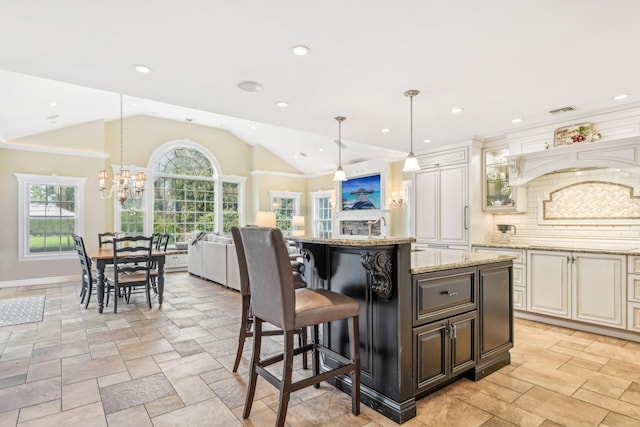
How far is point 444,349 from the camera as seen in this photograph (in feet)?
7.91

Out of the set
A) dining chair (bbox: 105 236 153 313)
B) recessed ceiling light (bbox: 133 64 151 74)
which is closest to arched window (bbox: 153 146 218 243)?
dining chair (bbox: 105 236 153 313)

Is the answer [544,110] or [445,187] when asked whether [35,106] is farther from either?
[544,110]

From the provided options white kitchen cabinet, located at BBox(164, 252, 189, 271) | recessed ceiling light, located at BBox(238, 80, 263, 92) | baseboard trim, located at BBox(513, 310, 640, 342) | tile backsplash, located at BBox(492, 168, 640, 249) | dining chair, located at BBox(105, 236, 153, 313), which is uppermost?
Answer: recessed ceiling light, located at BBox(238, 80, 263, 92)

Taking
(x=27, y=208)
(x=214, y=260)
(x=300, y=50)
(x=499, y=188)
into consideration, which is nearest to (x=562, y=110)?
(x=499, y=188)

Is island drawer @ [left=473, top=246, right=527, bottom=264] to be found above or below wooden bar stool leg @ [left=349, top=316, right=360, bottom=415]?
above

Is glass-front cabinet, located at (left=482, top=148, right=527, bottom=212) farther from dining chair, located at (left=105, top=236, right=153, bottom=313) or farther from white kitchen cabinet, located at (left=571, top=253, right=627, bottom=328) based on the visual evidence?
dining chair, located at (left=105, top=236, right=153, bottom=313)

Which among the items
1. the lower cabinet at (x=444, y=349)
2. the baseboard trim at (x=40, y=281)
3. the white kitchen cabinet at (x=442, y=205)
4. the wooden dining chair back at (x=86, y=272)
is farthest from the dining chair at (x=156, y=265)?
the white kitchen cabinet at (x=442, y=205)

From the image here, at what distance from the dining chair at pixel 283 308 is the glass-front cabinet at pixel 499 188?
370 centimetres

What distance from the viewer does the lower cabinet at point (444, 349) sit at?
2.28m

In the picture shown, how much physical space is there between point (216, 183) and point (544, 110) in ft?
25.6

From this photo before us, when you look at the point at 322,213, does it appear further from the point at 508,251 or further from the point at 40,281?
the point at 40,281

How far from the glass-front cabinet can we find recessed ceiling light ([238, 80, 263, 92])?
3609 mm

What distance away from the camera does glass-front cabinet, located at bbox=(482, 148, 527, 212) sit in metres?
4.82

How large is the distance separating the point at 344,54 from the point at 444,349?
2.25 meters
